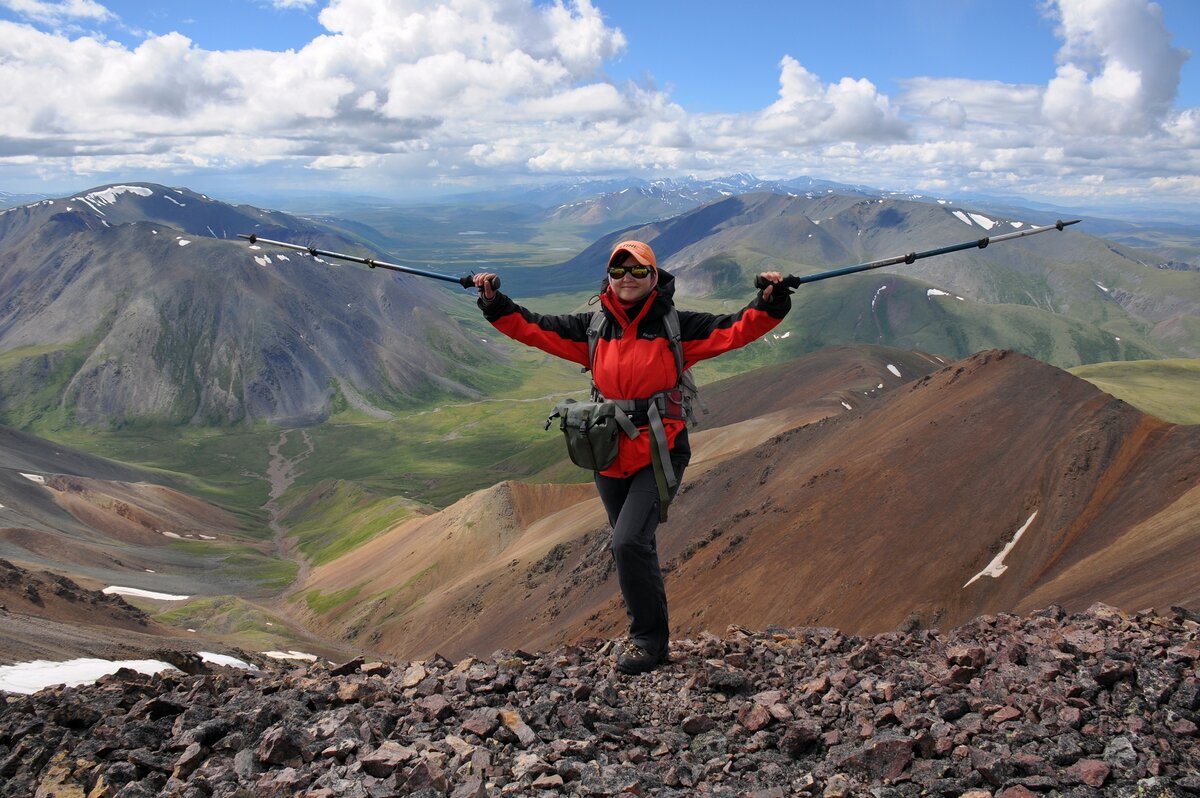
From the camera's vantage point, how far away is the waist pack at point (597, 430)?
9.77m

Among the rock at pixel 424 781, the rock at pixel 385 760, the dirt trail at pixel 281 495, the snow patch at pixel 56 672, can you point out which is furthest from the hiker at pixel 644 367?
the dirt trail at pixel 281 495

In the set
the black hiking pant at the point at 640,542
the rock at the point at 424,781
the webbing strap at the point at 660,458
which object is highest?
the webbing strap at the point at 660,458

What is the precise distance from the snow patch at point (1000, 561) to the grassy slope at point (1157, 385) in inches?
3311

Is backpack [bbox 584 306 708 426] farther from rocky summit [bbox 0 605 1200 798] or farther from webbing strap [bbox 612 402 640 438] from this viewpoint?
rocky summit [bbox 0 605 1200 798]

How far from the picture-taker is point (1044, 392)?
38.3 m

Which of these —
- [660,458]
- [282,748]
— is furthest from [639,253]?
[282,748]

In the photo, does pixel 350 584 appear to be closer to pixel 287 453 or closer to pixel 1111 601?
pixel 1111 601

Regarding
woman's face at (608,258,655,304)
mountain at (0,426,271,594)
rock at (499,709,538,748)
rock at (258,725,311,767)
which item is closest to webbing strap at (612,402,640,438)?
woman's face at (608,258,655,304)

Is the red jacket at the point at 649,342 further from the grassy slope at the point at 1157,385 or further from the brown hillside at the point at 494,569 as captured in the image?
the grassy slope at the point at 1157,385

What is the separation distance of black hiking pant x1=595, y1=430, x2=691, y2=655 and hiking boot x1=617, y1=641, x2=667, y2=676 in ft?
0.28

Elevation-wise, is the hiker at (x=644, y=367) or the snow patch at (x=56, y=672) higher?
the hiker at (x=644, y=367)

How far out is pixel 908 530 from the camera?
30.1 meters

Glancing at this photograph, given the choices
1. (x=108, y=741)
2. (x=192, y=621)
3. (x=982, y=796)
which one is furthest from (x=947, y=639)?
(x=192, y=621)

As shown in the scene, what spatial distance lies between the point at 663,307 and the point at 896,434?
1271 inches
